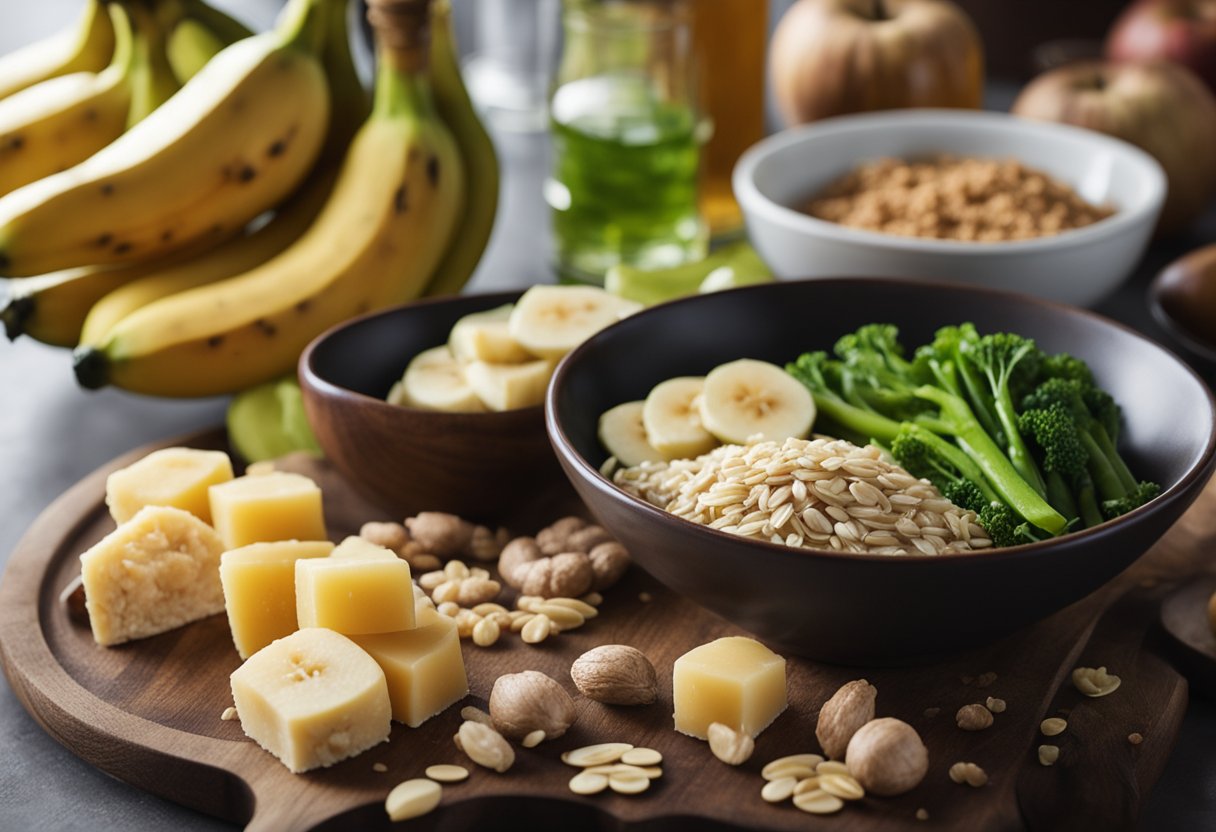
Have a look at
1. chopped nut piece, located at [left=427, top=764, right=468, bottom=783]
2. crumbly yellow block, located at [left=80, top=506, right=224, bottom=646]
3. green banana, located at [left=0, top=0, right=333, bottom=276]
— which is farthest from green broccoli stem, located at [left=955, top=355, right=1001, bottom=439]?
green banana, located at [left=0, top=0, right=333, bottom=276]

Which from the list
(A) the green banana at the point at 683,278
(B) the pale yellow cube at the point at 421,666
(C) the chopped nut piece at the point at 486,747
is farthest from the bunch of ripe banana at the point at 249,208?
(C) the chopped nut piece at the point at 486,747

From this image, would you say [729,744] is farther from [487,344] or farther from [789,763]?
[487,344]

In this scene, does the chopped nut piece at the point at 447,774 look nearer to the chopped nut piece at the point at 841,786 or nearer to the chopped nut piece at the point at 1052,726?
the chopped nut piece at the point at 841,786

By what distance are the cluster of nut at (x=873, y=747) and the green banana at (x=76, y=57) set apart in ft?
4.45

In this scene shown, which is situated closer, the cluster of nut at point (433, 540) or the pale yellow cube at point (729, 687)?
the pale yellow cube at point (729, 687)

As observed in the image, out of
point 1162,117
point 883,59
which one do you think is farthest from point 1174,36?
point 883,59

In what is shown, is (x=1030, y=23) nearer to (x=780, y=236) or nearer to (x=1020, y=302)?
(x=780, y=236)

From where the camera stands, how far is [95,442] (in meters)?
1.66

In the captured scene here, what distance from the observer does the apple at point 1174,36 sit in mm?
2477

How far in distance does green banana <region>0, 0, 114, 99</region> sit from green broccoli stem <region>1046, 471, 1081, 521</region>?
1.34m

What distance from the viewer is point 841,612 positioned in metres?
1.05

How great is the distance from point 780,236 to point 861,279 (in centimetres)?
30

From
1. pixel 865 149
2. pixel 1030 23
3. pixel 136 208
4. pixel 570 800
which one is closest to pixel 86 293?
pixel 136 208

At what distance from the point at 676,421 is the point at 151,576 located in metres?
0.49
